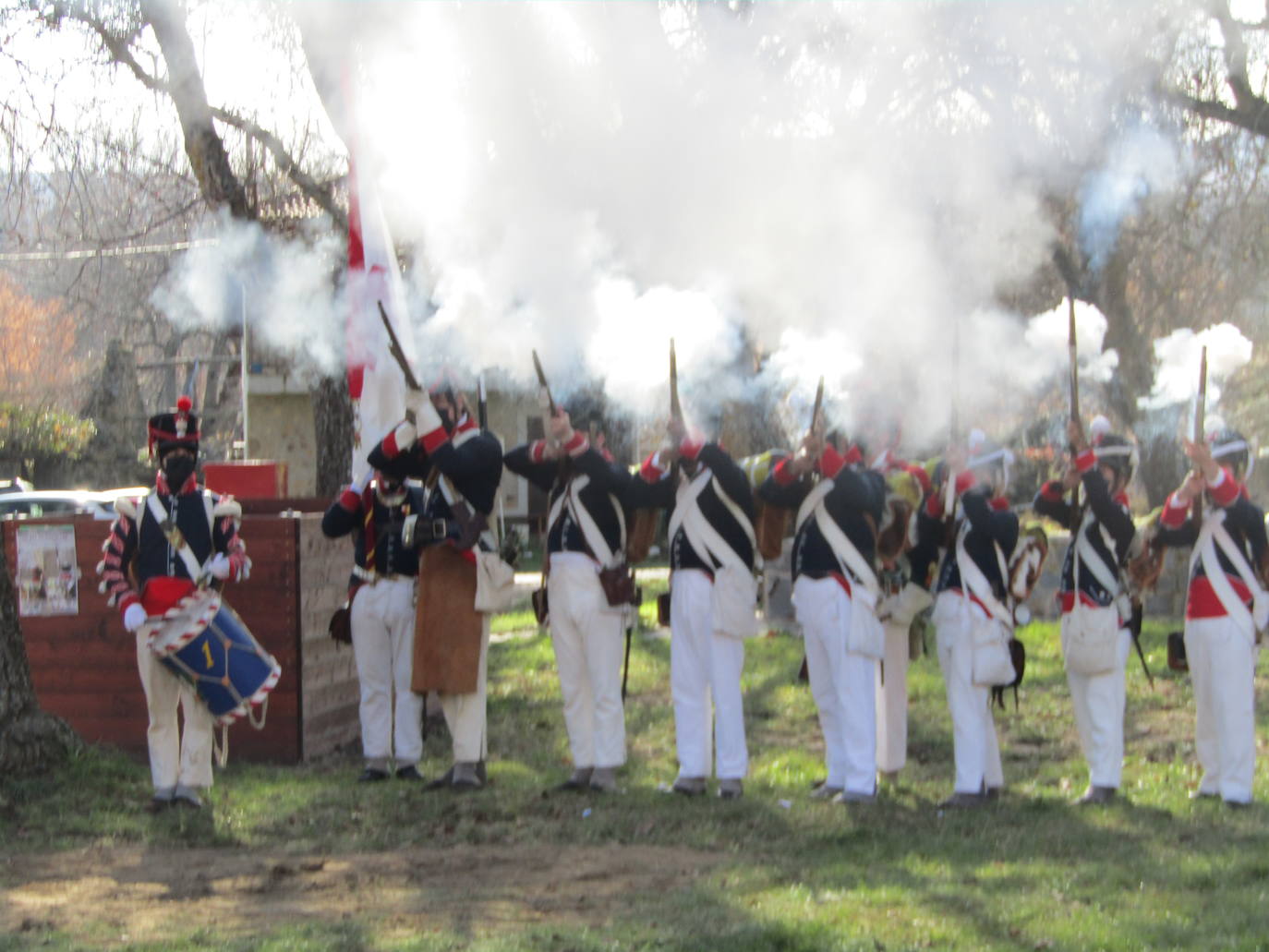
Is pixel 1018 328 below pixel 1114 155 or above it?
below

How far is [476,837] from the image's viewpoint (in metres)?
7.03

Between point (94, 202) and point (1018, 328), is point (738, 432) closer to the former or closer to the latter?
point (1018, 328)

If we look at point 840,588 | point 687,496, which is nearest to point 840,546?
point 840,588

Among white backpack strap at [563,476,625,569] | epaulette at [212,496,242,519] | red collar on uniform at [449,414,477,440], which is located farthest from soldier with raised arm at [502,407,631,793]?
epaulette at [212,496,242,519]

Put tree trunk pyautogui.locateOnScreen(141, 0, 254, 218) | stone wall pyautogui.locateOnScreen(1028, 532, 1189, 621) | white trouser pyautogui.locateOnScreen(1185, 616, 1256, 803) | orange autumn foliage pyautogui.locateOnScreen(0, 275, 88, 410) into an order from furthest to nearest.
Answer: orange autumn foliage pyautogui.locateOnScreen(0, 275, 88, 410), stone wall pyautogui.locateOnScreen(1028, 532, 1189, 621), tree trunk pyautogui.locateOnScreen(141, 0, 254, 218), white trouser pyautogui.locateOnScreen(1185, 616, 1256, 803)

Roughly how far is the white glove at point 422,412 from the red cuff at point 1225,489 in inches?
148

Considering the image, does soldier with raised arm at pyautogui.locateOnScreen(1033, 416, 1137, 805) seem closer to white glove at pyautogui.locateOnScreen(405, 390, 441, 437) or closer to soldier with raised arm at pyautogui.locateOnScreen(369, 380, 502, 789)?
soldier with raised arm at pyautogui.locateOnScreen(369, 380, 502, 789)

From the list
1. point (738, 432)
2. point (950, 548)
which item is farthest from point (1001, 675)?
point (738, 432)

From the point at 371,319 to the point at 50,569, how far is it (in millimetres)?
2407

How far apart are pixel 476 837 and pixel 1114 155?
24.9 feet

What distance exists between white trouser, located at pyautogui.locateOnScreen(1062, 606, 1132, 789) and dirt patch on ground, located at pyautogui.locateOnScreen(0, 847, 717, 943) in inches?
86.7

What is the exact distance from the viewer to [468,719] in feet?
26.6

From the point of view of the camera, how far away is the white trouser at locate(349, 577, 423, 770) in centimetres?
838

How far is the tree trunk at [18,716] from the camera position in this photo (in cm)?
791
